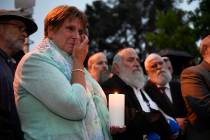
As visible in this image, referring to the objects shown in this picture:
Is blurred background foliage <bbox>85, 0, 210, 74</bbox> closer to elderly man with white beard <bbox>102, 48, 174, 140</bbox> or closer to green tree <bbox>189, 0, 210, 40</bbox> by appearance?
green tree <bbox>189, 0, 210, 40</bbox>

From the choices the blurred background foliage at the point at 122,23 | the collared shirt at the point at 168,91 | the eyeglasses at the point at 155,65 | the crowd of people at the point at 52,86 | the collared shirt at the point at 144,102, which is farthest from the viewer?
the blurred background foliage at the point at 122,23

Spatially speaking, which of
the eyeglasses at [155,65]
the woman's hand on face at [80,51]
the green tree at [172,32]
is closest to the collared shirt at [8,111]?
the woman's hand on face at [80,51]

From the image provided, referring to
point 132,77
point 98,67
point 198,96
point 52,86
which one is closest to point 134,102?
point 132,77

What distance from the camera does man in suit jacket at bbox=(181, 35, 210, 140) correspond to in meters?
4.56

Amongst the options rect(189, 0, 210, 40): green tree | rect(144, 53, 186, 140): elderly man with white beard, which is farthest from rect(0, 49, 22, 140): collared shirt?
rect(189, 0, 210, 40): green tree

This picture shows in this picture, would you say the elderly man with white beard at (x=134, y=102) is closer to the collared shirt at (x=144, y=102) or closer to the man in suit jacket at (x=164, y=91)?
the collared shirt at (x=144, y=102)

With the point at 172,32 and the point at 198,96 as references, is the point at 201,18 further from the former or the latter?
the point at 198,96

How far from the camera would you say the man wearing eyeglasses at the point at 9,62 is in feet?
10.3

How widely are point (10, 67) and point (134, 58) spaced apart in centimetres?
210

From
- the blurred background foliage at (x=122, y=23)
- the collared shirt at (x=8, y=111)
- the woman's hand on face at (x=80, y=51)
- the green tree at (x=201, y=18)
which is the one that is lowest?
the blurred background foliage at (x=122, y=23)

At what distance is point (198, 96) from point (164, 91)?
4.09 ft

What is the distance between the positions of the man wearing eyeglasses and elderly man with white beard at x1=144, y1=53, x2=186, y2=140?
78.8 inches

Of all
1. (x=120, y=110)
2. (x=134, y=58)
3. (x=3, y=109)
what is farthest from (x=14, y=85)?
(x=134, y=58)

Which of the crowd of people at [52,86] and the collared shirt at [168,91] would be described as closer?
the crowd of people at [52,86]
